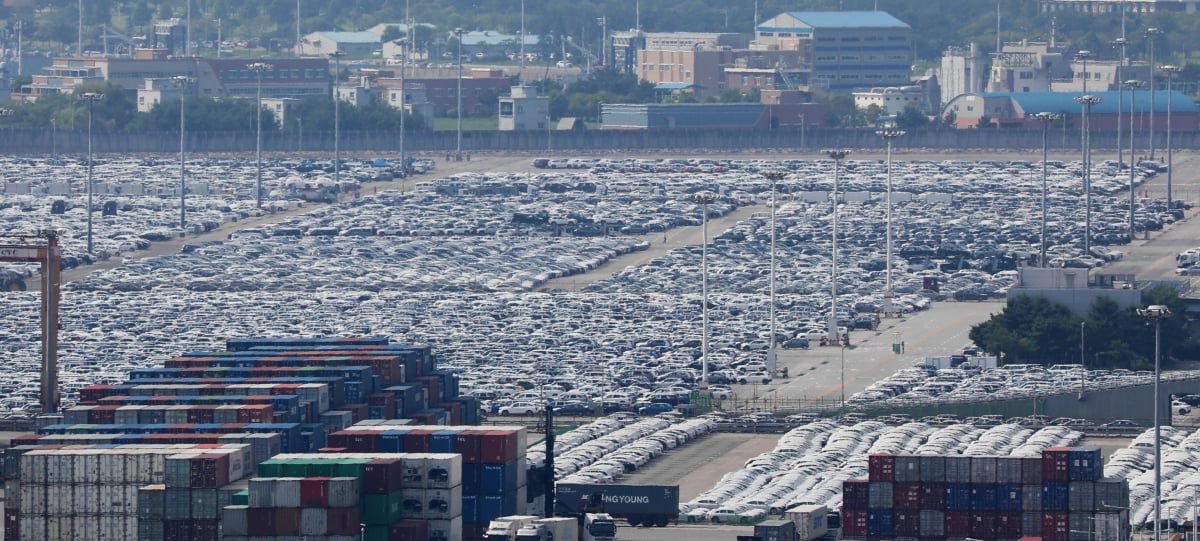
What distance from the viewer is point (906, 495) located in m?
59.2

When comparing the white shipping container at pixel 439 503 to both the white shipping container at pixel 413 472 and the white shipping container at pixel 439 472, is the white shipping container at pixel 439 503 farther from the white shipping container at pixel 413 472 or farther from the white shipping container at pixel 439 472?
the white shipping container at pixel 413 472

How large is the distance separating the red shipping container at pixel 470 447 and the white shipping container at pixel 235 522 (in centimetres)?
733

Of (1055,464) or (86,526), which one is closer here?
(1055,464)

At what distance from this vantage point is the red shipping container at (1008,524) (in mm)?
58938

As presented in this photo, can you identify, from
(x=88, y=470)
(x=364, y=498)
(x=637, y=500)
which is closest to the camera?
(x=364, y=498)

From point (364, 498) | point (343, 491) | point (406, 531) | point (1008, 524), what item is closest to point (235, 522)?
point (343, 491)

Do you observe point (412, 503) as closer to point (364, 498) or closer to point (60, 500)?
point (364, 498)

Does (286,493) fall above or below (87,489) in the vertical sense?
above

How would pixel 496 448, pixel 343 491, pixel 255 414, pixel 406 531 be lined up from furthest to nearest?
pixel 255 414, pixel 496 448, pixel 406 531, pixel 343 491

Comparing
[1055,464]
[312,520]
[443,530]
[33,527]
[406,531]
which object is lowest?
[33,527]

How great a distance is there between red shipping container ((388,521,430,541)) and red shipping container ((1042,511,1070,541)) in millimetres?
12337

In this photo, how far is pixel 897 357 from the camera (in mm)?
98562

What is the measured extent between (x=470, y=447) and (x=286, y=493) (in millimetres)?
7485

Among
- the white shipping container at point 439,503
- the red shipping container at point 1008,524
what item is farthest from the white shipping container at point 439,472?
the red shipping container at point 1008,524
